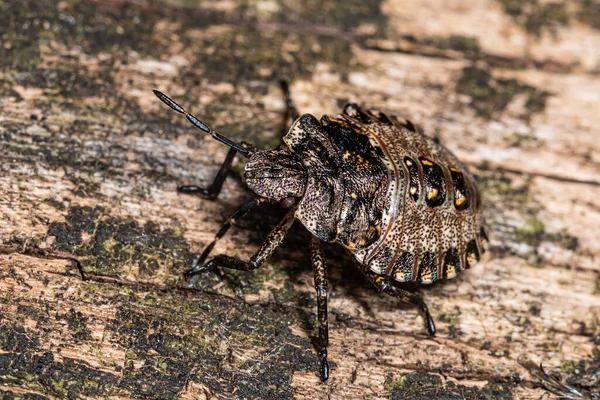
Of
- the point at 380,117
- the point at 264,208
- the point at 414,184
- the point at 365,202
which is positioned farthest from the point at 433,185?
the point at 264,208

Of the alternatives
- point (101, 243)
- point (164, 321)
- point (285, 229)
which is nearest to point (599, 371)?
point (285, 229)

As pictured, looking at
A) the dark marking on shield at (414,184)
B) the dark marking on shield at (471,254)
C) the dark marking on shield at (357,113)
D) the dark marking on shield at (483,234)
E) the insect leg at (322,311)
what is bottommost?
the insect leg at (322,311)

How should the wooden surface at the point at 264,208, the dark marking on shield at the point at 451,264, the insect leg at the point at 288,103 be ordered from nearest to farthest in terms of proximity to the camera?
the wooden surface at the point at 264,208, the dark marking on shield at the point at 451,264, the insect leg at the point at 288,103

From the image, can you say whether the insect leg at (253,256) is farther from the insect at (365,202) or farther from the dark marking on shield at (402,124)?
the dark marking on shield at (402,124)

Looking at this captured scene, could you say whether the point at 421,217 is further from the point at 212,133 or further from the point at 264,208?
the point at 212,133

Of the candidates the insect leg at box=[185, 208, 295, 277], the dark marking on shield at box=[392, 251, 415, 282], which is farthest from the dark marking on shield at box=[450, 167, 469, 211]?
the insect leg at box=[185, 208, 295, 277]

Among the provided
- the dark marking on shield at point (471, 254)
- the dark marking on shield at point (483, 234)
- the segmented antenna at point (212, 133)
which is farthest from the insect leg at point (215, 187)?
the dark marking on shield at point (483, 234)
